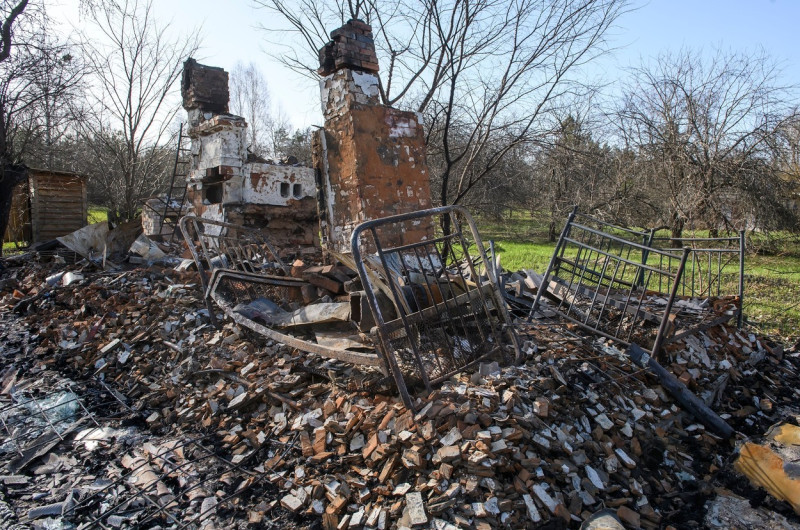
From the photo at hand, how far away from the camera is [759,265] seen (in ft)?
35.5

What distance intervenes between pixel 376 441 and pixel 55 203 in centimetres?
1231

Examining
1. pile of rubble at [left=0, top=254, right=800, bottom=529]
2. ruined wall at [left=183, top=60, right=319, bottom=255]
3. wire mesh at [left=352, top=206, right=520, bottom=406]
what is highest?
ruined wall at [left=183, top=60, right=319, bottom=255]

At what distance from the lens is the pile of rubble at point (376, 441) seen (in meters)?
2.37

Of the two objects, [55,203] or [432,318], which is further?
[55,203]

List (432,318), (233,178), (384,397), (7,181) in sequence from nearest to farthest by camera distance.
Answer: (384,397) < (432,318) < (233,178) < (7,181)

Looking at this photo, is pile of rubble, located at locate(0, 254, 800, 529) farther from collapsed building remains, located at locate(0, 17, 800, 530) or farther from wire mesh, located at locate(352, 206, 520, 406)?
wire mesh, located at locate(352, 206, 520, 406)

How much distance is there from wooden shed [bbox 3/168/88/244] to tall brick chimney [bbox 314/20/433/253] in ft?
30.9

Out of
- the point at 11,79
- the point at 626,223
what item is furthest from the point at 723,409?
the point at 11,79

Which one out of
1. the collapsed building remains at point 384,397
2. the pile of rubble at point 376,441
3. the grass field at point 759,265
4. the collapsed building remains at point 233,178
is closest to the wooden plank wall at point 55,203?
the collapsed building remains at point 233,178

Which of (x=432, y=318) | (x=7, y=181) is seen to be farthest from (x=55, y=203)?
(x=432, y=318)

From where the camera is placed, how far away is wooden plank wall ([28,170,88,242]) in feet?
36.4

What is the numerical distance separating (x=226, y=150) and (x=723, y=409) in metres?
7.02

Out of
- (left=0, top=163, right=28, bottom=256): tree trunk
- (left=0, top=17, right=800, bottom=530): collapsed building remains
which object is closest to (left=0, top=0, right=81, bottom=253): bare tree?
(left=0, top=163, right=28, bottom=256): tree trunk

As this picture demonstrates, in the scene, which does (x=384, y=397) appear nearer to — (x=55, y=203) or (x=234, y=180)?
(x=234, y=180)
